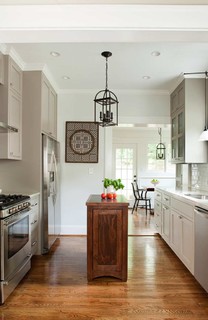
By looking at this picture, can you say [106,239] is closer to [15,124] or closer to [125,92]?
[15,124]

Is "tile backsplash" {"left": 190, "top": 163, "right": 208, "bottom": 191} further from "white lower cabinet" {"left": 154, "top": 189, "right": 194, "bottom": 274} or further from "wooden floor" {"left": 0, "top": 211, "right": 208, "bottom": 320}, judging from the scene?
"wooden floor" {"left": 0, "top": 211, "right": 208, "bottom": 320}

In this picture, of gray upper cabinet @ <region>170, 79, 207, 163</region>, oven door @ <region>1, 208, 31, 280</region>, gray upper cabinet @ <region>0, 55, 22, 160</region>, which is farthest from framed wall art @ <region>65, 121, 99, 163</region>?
oven door @ <region>1, 208, 31, 280</region>

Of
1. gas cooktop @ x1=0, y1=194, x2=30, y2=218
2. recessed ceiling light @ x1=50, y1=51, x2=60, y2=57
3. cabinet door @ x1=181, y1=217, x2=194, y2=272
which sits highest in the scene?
recessed ceiling light @ x1=50, y1=51, x2=60, y2=57

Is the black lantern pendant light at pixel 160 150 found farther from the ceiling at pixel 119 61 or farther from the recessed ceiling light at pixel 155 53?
the recessed ceiling light at pixel 155 53

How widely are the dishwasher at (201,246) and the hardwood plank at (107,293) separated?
0.65ft

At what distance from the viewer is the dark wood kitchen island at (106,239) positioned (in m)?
2.84

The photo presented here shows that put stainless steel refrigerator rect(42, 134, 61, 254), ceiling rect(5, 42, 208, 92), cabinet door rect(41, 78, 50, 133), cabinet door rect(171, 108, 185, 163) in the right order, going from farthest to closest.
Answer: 1. cabinet door rect(171, 108, 185, 163)
2. cabinet door rect(41, 78, 50, 133)
3. stainless steel refrigerator rect(42, 134, 61, 254)
4. ceiling rect(5, 42, 208, 92)

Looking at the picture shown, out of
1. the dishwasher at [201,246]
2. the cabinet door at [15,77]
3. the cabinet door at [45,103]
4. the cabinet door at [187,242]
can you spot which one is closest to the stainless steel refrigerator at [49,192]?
the cabinet door at [45,103]

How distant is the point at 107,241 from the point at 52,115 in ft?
8.28

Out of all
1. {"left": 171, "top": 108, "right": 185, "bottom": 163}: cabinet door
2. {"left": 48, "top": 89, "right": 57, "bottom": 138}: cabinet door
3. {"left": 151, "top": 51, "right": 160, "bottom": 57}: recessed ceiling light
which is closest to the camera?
{"left": 151, "top": 51, "right": 160, "bottom": 57}: recessed ceiling light

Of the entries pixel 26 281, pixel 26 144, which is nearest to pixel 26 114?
pixel 26 144

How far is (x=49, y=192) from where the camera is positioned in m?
3.84

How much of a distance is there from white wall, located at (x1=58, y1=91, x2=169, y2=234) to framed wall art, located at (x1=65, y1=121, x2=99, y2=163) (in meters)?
0.08

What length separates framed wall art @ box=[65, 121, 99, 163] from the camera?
4.85 m
